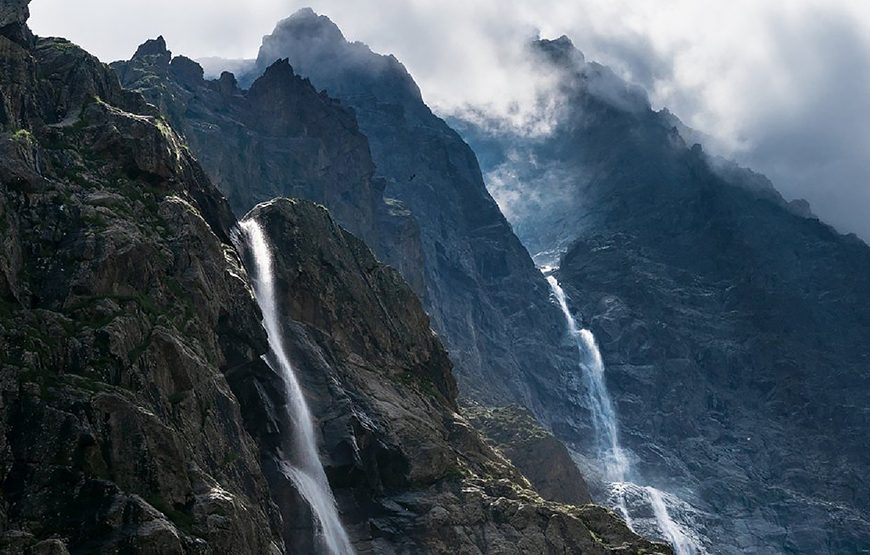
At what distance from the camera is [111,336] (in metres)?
50.1

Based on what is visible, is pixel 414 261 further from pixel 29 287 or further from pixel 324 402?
pixel 29 287

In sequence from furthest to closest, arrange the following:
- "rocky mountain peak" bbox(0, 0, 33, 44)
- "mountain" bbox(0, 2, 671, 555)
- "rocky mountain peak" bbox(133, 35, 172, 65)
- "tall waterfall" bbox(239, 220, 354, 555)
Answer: "rocky mountain peak" bbox(133, 35, 172, 65)
"rocky mountain peak" bbox(0, 0, 33, 44)
"tall waterfall" bbox(239, 220, 354, 555)
"mountain" bbox(0, 2, 671, 555)

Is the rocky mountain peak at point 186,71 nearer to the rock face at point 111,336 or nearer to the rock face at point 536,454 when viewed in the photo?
the rock face at point 536,454

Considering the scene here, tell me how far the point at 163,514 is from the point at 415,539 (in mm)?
29065

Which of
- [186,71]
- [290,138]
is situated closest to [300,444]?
[290,138]

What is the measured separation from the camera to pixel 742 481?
7594 inches

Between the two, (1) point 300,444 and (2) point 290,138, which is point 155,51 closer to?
(2) point 290,138

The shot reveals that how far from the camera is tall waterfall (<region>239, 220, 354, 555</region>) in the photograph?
65.8m

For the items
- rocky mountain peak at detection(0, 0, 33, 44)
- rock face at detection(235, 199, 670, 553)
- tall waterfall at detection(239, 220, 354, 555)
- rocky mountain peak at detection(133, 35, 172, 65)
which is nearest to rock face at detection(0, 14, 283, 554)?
rocky mountain peak at detection(0, 0, 33, 44)

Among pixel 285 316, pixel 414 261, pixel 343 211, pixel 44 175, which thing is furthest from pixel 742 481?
pixel 44 175

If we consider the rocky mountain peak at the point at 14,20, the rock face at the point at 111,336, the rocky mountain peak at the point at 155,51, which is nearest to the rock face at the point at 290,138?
the rocky mountain peak at the point at 155,51

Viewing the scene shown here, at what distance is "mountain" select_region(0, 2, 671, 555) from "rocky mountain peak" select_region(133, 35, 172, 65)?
107m

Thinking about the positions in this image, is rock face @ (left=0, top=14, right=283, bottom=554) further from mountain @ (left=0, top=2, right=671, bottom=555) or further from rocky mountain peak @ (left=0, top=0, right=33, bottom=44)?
rocky mountain peak @ (left=0, top=0, right=33, bottom=44)

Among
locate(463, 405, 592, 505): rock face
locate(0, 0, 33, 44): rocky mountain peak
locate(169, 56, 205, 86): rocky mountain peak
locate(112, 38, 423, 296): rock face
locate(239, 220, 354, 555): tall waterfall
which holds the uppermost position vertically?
locate(169, 56, 205, 86): rocky mountain peak
